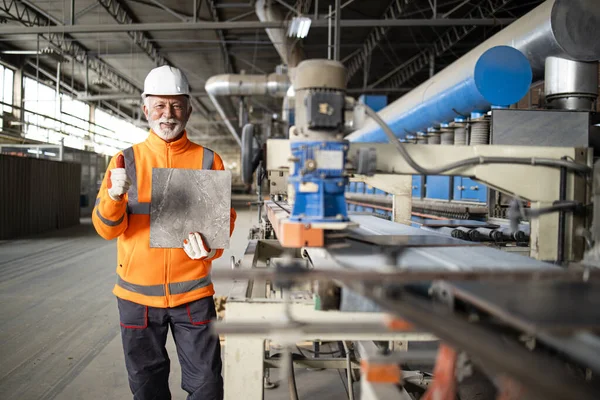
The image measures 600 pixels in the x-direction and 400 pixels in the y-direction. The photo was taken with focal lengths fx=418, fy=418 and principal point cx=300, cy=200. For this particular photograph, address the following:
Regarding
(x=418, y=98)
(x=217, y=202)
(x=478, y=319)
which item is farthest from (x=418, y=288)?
(x=418, y=98)

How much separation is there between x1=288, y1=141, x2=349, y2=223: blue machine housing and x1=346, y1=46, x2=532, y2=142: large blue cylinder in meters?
0.59

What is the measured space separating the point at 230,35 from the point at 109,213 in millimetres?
7782

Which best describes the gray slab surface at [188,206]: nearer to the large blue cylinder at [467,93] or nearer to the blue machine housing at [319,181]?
the blue machine housing at [319,181]

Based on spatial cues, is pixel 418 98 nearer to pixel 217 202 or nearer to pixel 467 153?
pixel 467 153

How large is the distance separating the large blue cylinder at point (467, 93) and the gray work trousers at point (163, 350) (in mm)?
1043

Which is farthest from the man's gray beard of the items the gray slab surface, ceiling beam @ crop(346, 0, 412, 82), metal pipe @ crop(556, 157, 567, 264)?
ceiling beam @ crop(346, 0, 412, 82)

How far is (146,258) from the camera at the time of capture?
1.52 metres

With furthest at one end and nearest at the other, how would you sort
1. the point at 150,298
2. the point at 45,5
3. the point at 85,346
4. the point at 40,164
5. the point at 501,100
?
the point at 40,164 < the point at 45,5 < the point at 85,346 < the point at 501,100 < the point at 150,298

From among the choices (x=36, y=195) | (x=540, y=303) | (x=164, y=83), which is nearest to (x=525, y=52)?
(x=164, y=83)

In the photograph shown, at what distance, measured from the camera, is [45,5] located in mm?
7109

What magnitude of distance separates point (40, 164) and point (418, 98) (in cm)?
722

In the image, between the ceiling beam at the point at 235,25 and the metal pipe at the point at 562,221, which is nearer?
the metal pipe at the point at 562,221

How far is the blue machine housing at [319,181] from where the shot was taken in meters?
1.20

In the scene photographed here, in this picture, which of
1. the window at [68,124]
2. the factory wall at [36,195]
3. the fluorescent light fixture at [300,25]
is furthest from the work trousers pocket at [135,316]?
the window at [68,124]
